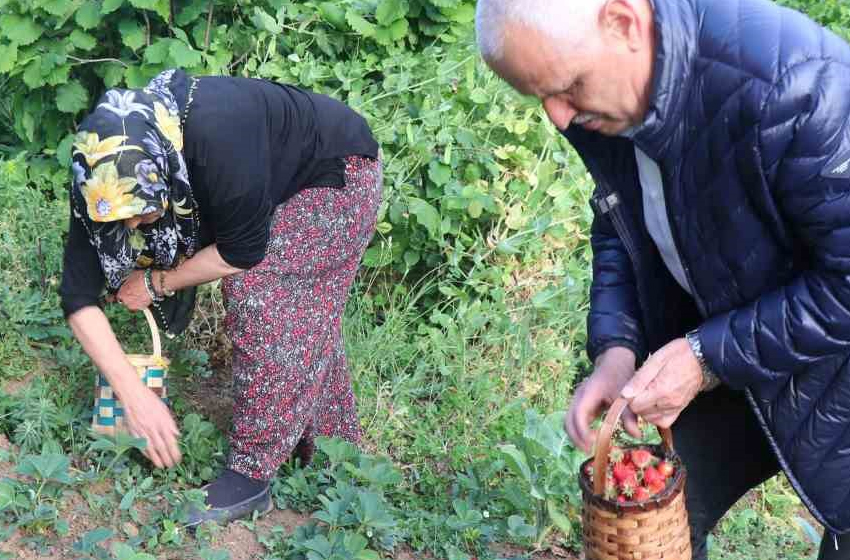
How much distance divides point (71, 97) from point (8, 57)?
288mm

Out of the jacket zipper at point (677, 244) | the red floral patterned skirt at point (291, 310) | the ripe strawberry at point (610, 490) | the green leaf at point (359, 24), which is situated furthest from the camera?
the green leaf at point (359, 24)

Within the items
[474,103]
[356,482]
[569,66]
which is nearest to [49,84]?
[474,103]

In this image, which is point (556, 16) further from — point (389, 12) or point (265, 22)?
point (389, 12)

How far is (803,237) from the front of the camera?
6.46 feet

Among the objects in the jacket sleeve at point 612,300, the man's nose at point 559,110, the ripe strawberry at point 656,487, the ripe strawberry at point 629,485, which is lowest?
the ripe strawberry at point 629,485

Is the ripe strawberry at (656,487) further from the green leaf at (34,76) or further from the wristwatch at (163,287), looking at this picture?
the green leaf at (34,76)

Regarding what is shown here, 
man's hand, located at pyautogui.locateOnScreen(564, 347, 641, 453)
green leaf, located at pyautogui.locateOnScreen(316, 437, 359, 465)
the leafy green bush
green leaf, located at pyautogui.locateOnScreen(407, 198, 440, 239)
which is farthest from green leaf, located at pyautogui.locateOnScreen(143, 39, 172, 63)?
man's hand, located at pyautogui.locateOnScreen(564, 347, 641, 453)

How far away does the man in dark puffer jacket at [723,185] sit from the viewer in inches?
73.2

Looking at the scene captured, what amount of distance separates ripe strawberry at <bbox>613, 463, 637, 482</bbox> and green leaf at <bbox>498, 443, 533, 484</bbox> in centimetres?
118

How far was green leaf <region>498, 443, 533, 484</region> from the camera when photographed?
3.45 meters

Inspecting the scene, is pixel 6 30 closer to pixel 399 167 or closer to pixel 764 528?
pixel 399 167

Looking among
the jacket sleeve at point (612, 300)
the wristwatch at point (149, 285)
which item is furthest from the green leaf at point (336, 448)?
the jacket sleeve at point (612, 300)

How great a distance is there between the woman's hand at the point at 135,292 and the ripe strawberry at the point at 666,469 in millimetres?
1637

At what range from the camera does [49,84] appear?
4.53m
